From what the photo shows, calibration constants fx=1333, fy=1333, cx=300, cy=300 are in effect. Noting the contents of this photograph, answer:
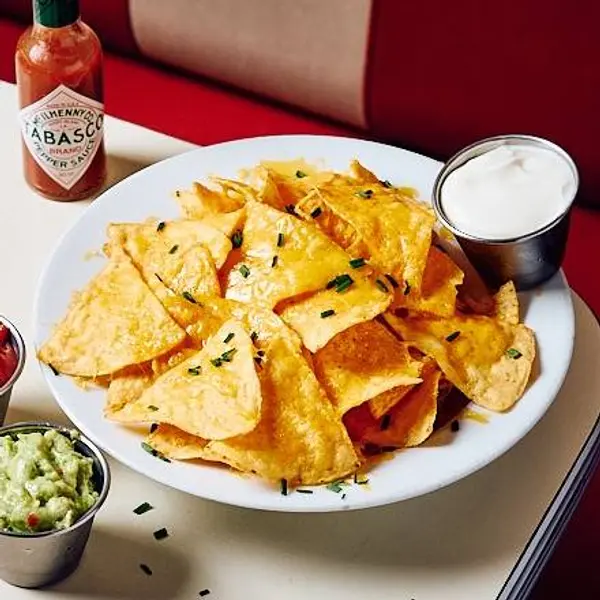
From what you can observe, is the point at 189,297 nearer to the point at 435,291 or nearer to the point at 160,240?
the point at 160,240

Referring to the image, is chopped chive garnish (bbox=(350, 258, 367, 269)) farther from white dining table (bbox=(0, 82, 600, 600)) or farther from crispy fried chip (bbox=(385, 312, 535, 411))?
white dining table (bbox=(0, 82, 600, 600))

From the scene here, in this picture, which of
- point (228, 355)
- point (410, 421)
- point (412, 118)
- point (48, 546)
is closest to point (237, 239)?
point (228, 355)

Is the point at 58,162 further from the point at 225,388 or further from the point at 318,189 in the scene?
the point at 225,388

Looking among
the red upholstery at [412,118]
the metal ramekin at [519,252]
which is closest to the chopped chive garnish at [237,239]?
the metal ramekin at [519,252]

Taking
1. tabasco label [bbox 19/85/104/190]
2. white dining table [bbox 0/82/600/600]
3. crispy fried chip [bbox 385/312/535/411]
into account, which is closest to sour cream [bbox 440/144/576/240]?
crispy fried chip [bbox 385/312/535/411]

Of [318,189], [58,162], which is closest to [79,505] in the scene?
[318,189]
